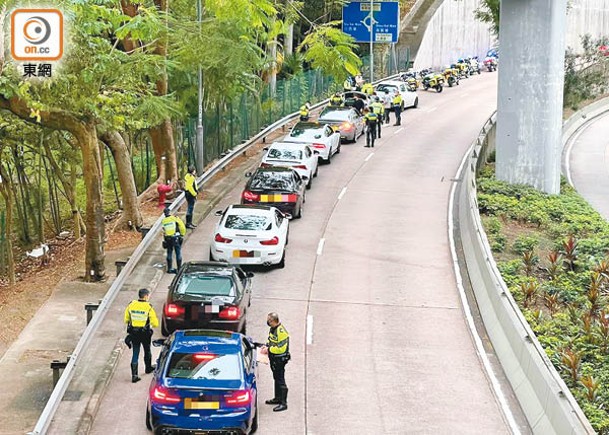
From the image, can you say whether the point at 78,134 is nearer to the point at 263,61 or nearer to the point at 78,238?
the point at 78,238

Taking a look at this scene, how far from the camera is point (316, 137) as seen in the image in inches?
1517

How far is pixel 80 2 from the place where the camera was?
68.4 feet

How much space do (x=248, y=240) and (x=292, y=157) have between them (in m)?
9.64

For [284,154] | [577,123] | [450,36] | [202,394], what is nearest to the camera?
[202,394]

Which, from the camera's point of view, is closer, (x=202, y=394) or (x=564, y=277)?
(x=202, y=394)

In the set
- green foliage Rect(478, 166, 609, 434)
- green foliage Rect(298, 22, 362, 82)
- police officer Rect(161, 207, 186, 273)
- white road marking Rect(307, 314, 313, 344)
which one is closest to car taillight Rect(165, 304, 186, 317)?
white road marking Rect(307, 314, 313, 344)

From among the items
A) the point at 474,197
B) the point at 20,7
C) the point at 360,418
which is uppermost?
the point at 20,7

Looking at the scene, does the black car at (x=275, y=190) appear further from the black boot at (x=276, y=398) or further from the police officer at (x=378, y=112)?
the police officer at (x=378, y=112)

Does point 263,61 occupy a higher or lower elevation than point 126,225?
higher

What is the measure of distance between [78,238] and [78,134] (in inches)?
444

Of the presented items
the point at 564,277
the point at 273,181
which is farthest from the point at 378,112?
the point at 564,277

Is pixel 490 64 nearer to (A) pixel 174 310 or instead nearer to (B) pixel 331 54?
(B) pixel 331 54

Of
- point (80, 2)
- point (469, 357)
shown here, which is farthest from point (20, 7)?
point (469, 357)

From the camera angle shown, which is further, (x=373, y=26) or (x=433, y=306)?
(x=373, y=26)
